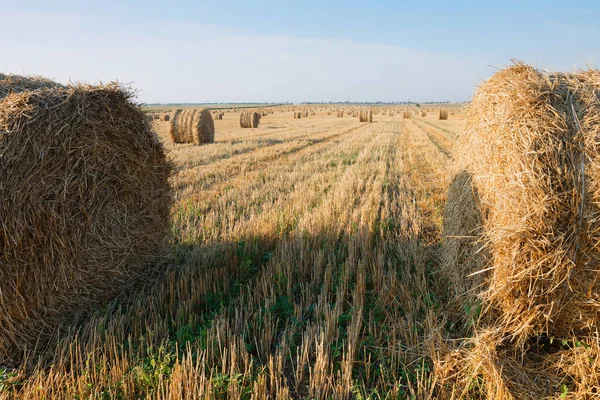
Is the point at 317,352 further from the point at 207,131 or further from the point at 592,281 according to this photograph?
the point at 207,131

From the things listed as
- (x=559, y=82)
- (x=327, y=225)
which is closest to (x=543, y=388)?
(x=559, y=82)

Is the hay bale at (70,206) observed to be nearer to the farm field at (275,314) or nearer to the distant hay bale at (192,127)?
the farm field at (275,314)

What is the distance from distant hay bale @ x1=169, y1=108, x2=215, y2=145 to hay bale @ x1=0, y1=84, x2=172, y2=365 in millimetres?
13323

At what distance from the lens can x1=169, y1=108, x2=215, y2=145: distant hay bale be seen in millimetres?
17812

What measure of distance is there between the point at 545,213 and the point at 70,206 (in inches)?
161

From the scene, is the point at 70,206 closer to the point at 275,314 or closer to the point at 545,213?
the point at 275,314

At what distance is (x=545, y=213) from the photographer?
3115 mm

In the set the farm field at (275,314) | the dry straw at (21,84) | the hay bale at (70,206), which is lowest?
the farm field at (275,314)

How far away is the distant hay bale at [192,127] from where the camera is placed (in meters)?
17.8

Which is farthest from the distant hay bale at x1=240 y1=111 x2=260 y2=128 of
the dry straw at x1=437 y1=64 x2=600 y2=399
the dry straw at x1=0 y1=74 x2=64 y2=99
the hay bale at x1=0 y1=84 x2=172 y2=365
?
the dry straw at x1=437 y1=64 x2=600 y2=399

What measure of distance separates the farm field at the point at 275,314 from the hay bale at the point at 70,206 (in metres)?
0.30

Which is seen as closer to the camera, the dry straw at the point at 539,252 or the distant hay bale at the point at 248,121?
the dry straw at the point at 539,252

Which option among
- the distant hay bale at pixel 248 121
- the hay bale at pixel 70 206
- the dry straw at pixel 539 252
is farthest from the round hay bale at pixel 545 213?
the distant hay bale at pixel 248 121

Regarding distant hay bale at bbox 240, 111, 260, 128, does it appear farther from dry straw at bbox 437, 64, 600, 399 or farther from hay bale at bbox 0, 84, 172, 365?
dry straw at bbox 437, 64, 600, 399
